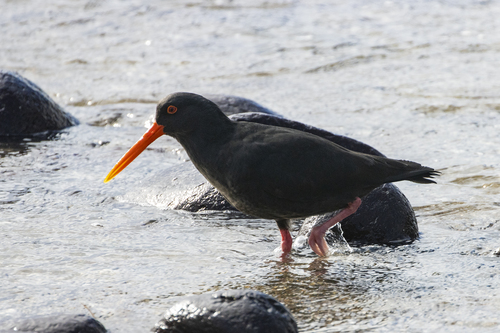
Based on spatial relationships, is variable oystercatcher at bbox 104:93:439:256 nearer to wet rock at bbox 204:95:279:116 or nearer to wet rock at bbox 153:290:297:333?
wet rock at bbox 153:290:297:333

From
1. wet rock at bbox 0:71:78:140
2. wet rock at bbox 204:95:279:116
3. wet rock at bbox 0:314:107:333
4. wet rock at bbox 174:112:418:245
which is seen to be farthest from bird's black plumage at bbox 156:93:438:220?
wet rock at bbox 0:71:78:140

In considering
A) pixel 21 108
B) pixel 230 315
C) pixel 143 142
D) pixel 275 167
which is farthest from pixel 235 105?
pixel 230 315

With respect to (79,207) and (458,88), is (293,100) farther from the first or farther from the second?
(79,207)

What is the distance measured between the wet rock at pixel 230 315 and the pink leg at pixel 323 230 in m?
1.16

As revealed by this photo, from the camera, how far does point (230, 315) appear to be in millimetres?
2744

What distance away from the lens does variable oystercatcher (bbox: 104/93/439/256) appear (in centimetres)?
368

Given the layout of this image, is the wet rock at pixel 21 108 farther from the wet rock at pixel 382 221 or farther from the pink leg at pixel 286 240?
the pink leg at pixel 286 240

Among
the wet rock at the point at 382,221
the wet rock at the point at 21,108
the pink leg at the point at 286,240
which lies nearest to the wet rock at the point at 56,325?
the pink leg at the point at 286,240

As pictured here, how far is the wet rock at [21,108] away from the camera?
660 centimetres

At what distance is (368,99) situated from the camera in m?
7.73

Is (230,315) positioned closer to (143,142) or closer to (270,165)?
(270,165)

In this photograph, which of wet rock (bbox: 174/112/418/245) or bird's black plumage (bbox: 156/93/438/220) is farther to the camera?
wet rock (bbox: 174/112/418/245)

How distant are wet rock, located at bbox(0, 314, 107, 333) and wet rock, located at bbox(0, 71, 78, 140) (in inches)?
164

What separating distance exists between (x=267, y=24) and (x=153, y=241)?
7.76m
